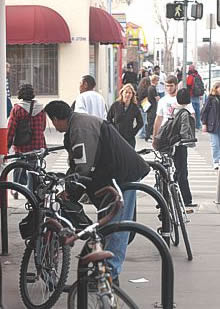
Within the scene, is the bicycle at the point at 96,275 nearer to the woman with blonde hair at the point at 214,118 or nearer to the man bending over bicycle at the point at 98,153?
the man bending over bicycle at the point at 98,153

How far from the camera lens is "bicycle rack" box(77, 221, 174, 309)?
4508mm

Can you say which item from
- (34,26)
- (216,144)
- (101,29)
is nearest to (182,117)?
(216,144)

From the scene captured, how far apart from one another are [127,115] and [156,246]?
7345 mm

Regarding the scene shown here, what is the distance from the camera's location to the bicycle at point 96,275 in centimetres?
404

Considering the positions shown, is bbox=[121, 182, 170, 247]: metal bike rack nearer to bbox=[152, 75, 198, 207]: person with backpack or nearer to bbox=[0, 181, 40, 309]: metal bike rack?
bbox=[0, 181, 40, 309]: metal bike rack

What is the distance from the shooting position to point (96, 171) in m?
6.02

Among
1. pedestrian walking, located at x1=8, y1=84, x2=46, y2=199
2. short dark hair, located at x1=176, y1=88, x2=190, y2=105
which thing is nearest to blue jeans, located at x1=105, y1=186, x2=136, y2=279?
short dark hair, located at x1=176, y1=88, x2=190, y2=105

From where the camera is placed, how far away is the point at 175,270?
7.37 m

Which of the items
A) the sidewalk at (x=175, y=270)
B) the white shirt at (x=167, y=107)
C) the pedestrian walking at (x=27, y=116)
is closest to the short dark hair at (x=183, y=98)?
the white shirt at (x=167, y=107)

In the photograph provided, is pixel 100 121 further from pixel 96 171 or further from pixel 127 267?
pixel 127 267

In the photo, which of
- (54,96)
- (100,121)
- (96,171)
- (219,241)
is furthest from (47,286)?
(54,96)

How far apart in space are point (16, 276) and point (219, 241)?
2637 millimetres

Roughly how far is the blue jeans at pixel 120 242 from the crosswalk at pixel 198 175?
5.94 m

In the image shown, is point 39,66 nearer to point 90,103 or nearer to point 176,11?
point 176,11
